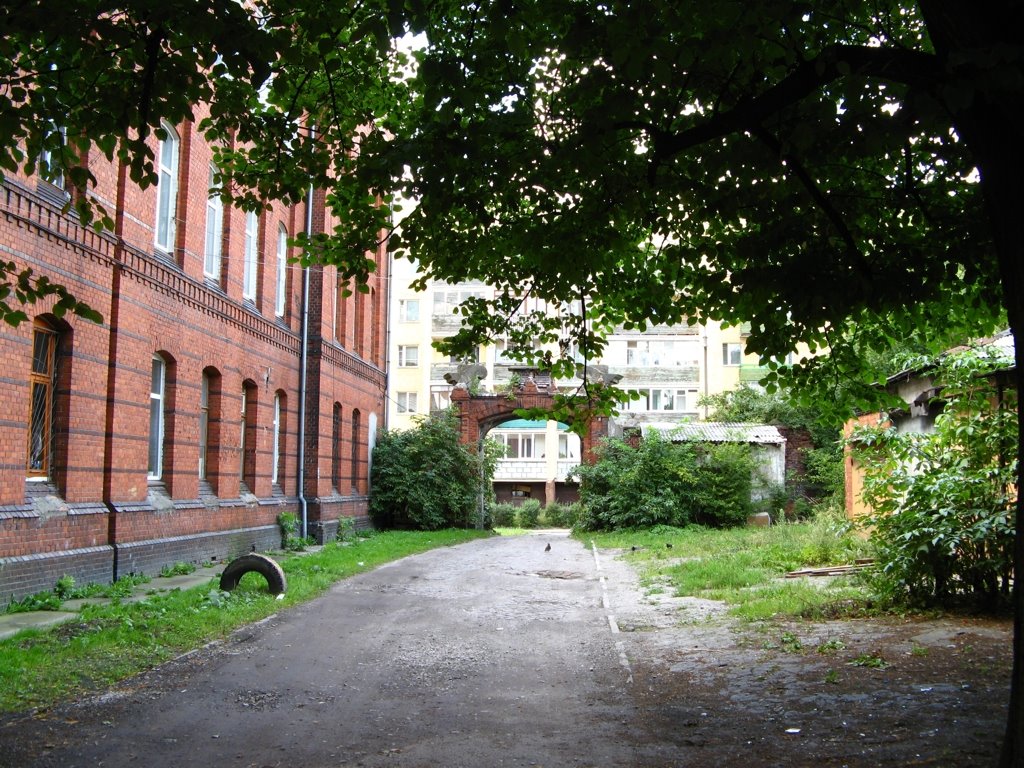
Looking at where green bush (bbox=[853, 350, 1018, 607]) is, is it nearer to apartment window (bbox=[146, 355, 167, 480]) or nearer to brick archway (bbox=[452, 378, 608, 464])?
apartment window (bbox=[146, 355, 167, 480])

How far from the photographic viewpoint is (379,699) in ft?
23.4

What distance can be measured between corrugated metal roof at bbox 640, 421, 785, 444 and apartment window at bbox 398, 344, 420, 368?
2079 cm

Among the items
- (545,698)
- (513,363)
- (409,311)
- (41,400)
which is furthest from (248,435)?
(409,311)

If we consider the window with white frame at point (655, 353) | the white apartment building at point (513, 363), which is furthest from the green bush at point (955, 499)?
the window with white frame at point (655, 353)

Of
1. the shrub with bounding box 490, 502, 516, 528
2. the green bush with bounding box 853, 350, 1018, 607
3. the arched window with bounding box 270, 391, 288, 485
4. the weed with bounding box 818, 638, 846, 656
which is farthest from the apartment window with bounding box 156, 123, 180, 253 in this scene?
the shrub with bounding box 490, 502, 516, 528

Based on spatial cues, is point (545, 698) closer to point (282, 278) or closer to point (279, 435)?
point (279, 435)

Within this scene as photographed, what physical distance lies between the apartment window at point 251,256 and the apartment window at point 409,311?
29.0m

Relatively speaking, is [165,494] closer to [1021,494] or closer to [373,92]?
[373,92]

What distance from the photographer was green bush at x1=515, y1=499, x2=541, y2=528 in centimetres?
4381

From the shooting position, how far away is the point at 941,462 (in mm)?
10453

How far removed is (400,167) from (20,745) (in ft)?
15.2

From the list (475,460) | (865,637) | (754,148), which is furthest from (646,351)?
(754,148)

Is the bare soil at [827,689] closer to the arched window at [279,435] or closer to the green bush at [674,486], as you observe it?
the arched window at [279,435]

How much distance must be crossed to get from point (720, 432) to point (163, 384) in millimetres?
20285
